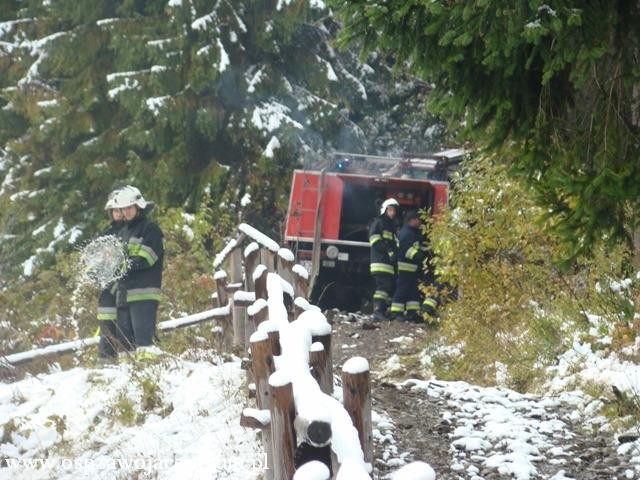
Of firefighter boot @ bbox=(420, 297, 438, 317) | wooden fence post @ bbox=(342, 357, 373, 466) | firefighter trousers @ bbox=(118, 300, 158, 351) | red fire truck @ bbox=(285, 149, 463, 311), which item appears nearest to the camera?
wooden fence post @ bbox=(342, 357, 373, 466)

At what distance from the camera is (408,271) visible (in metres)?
13.8

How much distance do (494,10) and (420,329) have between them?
866 centimetres

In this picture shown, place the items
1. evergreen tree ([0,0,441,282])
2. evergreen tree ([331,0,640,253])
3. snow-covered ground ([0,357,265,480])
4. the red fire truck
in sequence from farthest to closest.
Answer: evergreen tree ([0,0,441,282])
the red fire truck
snow-covered ground ([0,357,265,480])
evergreen tree ([331,0,640,253])

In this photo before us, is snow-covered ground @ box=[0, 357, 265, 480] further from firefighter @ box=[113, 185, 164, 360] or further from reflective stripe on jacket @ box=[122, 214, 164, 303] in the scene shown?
reflective stripe on jacket @ box=[122, 214, 164, 303]

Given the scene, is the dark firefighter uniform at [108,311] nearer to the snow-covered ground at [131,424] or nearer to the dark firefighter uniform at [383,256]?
the snow-covered ground at [131,424]

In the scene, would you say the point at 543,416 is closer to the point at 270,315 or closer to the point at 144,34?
the point at 270,315

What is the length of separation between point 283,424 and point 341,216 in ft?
37.8

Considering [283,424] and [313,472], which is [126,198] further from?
[313,472]

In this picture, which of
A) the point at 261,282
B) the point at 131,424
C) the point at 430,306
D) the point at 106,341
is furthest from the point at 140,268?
the point at 430,306

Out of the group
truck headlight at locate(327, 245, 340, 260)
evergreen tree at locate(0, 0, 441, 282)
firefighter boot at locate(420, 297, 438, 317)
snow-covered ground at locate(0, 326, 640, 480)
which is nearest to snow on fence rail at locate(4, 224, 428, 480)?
snow-covered ground at locate(0, 326, 640, 480)

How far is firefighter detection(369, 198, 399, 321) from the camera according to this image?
13734 millimetres

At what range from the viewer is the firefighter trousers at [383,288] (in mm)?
13961

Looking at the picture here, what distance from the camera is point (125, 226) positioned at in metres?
9.49

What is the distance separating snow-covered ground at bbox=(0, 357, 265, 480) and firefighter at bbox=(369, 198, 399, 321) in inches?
229
